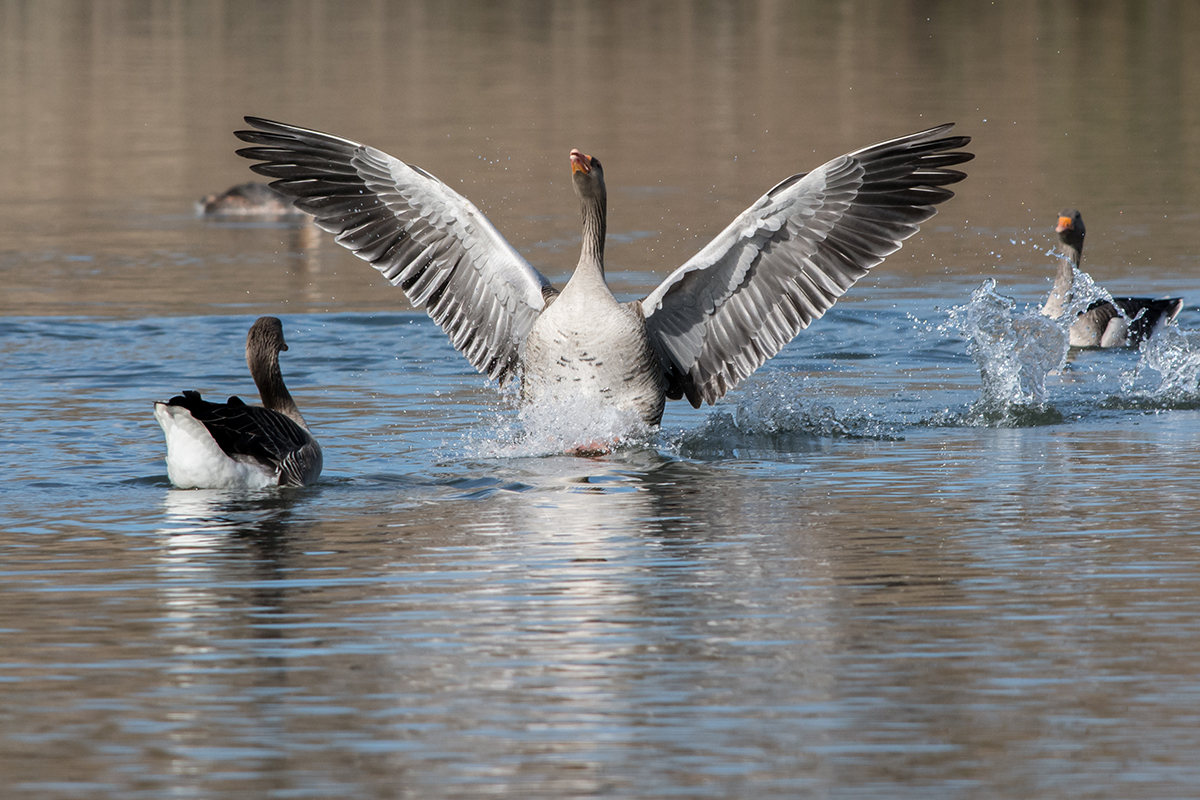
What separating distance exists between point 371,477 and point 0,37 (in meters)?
46.2

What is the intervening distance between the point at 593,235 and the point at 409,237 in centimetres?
129

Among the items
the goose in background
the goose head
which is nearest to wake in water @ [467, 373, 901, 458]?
the goose head

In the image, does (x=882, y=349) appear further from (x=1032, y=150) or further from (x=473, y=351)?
(x=1032, y=150)

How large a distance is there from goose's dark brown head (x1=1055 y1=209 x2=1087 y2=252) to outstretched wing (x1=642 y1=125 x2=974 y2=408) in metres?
5.57

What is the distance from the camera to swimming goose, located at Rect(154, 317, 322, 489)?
902cm

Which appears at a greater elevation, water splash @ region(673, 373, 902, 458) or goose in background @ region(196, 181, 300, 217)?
goose in background @ region(196, 181, 300, 217)

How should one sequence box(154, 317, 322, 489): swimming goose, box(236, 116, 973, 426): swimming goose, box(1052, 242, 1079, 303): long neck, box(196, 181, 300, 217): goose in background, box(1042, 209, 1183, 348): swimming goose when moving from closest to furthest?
box(154, 317, 322, 489): swimming goose < box(236, 116, 973, 426): swimming goose < box(1042, 209, 1183, 348): swimming goose < box(1052, 242, 1079, 303): long neck < box(196, 181, 300, 217): goose in background

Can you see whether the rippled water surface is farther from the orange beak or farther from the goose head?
the orange beak

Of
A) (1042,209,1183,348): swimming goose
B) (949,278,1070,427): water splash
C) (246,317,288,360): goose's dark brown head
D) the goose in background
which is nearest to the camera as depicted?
(246,317,288,360): goose's dark brown head

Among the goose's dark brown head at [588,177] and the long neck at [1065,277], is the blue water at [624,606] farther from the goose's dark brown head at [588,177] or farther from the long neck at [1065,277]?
the long neck at [1065,277]

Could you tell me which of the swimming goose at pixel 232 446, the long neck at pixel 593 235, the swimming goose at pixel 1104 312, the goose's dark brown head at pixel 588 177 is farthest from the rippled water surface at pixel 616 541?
the goose's dark brown head at pixel 588 177

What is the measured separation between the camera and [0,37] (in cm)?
5144

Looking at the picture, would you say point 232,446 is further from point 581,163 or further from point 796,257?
point 796,257

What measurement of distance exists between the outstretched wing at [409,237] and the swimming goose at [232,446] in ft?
7.03
